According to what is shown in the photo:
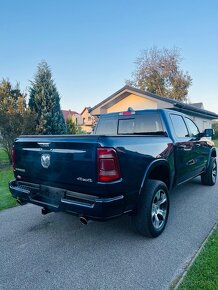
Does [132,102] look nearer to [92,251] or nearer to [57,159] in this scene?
[57,159]

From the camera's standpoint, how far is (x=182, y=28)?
1434 centimetres

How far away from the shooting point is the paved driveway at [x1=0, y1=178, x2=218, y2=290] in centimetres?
247

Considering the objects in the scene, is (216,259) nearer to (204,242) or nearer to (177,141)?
(204,242)

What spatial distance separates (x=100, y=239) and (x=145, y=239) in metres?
0.67

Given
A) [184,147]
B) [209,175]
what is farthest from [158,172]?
[209,175]

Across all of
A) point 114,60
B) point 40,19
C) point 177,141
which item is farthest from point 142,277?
point 114,60

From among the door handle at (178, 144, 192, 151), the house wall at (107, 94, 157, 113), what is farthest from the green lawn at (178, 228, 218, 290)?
the house wall at (107, 94, 157, 113)

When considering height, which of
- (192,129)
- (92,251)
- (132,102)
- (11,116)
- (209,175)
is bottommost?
(92,251)

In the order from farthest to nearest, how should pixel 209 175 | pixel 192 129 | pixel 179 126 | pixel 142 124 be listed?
1. pixel 209 175
2. pixel 192 129
3. pixel 179 126
4. pixel 142 124

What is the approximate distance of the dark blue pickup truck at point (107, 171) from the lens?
8.63 feet

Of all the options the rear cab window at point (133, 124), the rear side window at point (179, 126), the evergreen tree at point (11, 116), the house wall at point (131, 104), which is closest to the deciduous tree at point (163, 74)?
the house wall at point (131, 104)

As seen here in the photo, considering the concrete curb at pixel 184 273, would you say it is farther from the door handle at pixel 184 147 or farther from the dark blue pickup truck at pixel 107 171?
the door handle at pixel 184 147

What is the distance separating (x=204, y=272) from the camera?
2.53 meters

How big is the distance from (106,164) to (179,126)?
2.77 m
